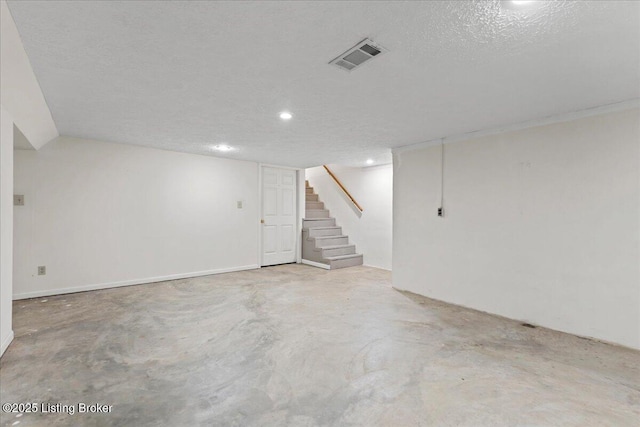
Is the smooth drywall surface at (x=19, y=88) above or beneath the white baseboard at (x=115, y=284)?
above

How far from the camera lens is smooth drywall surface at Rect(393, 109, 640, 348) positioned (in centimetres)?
273

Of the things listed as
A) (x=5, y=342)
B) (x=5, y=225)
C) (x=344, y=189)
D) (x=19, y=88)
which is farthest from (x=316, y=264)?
(x=19, y=88)

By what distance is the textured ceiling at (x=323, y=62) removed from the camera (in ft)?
5.04

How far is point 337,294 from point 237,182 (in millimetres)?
3064

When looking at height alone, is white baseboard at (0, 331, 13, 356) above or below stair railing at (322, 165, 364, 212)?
below

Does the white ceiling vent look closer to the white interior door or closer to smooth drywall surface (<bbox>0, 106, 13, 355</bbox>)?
smooth drywall surface (<bbox>0, 106, 13, 355</bbox>)

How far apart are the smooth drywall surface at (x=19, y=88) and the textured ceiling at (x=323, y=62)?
6 cm

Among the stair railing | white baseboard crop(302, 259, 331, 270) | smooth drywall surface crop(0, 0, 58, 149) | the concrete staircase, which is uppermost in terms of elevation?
smooth drywall surface crop(0, 0, 58, 149)

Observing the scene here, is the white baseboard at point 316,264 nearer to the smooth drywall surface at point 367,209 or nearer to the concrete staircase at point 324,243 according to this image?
the concrete staircase at point 324,243

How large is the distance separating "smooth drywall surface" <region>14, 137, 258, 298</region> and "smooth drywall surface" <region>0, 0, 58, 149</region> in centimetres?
74

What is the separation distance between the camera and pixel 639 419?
67.4 inches

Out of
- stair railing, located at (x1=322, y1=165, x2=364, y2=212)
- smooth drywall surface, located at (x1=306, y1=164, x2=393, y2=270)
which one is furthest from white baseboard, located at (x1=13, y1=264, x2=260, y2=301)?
stair railing, located at (x1=322, y1=165, x2=364, y2=212)

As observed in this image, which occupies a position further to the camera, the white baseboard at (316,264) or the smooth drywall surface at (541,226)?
the white baseboard at (316,264)

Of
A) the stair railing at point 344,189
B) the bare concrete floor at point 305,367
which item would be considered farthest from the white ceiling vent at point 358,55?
the stair railing at point 344,189
